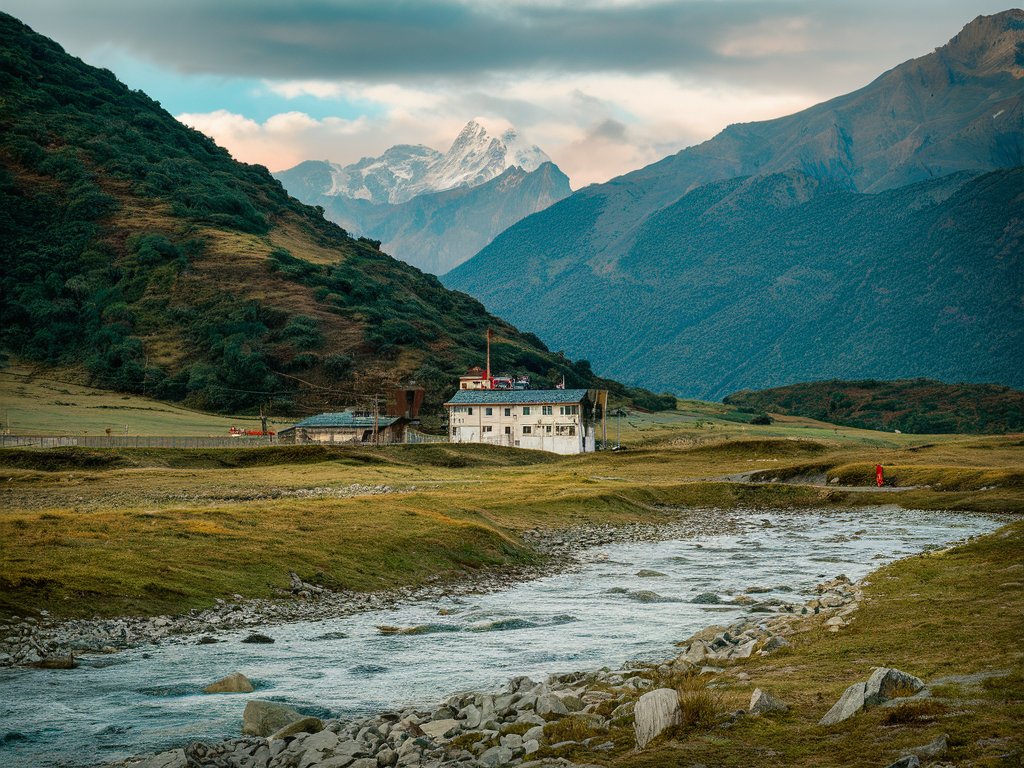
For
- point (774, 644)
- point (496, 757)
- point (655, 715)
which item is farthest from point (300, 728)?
point (774, 644)

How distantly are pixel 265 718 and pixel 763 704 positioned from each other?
935 centimetres

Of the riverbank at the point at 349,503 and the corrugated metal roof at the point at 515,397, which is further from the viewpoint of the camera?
the corrugated metal roof at the point at 515,397

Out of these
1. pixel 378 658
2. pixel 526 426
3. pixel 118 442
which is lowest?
pixel 378 658

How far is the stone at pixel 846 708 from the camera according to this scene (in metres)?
16.1

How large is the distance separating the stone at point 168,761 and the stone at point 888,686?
11.0m

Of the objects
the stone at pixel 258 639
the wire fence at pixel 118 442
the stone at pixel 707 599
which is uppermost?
the wire fence at pixel 118 442

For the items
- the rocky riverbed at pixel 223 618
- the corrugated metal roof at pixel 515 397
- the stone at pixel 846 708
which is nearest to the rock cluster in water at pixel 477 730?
the stone at pixel 846 708

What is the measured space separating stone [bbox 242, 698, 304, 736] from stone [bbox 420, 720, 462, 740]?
8.48 ft

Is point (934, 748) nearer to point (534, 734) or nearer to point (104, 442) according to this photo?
point (534, 734)

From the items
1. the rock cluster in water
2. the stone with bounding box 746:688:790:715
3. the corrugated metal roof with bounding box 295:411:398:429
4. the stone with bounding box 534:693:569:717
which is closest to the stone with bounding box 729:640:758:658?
the rock cluster in water

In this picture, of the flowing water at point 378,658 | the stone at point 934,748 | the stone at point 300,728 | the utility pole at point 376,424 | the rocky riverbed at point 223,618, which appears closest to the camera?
→ the stone at point 934,748

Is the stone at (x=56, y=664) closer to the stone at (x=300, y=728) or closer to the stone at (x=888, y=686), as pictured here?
the stone at (x=300, y=728)

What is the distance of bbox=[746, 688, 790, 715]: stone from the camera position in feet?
56.0

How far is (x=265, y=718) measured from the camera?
20.1 meters
